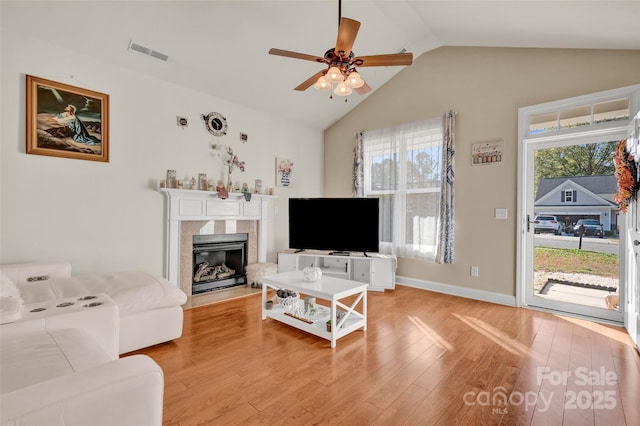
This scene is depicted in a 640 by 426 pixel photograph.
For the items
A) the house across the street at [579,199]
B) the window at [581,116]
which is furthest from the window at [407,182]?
the house across the street at [579,199]

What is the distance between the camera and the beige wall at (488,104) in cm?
322

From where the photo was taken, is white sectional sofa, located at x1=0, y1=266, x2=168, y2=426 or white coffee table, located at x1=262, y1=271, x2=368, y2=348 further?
white coffee table, located at x1=262, y1=271, x2=368, y2=348

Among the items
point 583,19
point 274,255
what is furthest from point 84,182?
point 583,19

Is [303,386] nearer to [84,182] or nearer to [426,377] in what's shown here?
[426,377]

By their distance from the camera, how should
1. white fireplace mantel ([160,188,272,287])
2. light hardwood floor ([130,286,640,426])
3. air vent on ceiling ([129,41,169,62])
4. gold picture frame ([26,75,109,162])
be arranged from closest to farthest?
light hardwood floor ([130,286,640,426]), gold picture frame ([26,75,109,162]), air vent on ceiling ([129,41,169,62]), white fireplace mantel ([160,188,272,287])

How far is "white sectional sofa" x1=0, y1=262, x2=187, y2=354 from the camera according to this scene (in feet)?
7.33

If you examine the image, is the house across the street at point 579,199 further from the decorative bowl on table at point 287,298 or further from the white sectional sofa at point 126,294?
the white sectional sofa at point 126,294

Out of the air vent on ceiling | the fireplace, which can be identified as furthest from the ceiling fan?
the fireplace

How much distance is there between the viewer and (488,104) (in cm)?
379

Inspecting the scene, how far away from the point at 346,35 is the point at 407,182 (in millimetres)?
2795

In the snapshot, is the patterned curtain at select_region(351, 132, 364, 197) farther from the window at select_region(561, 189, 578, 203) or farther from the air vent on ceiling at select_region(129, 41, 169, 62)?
the air vent on ceiling at select_region(129, 41, 169, 62)

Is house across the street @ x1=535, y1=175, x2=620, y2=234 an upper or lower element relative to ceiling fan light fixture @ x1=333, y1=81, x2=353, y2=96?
lower

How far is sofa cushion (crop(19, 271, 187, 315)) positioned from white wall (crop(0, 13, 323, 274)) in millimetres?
648

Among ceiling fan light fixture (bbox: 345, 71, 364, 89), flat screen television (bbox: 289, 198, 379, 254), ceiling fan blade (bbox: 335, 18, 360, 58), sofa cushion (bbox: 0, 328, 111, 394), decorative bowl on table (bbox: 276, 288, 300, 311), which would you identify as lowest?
decorative bowl on table (bbox: 276, 288, 300, 311)
